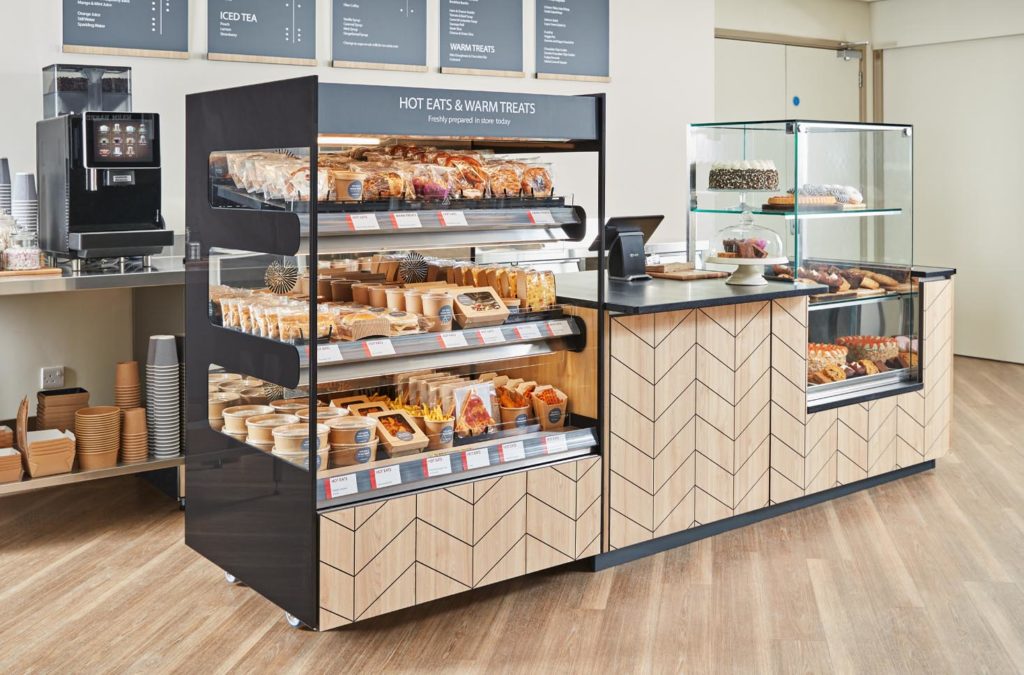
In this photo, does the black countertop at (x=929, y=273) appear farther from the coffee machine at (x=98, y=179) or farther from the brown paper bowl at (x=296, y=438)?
the coffee machine at (x=98, y=179)

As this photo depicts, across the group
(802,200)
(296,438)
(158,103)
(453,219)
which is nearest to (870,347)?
(802,200)

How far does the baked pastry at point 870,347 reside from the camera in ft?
15.8

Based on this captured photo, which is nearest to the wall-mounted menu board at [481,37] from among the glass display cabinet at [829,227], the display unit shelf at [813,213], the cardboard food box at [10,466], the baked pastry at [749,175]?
the glass display cabinet at [829,227]

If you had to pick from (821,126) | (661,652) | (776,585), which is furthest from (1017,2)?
(661,652)

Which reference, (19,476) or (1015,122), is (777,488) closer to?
(19,476)

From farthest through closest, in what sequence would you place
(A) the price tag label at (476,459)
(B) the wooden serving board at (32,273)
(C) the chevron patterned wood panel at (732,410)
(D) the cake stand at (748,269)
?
(D) the cake stand at (748,269)
(B) the wooden serving board at (32,273)
(C) the chevron patterned wood panel at (732,410)
(A) the price tag label at (476,459)

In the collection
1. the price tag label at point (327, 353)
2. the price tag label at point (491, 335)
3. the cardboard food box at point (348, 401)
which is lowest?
the cardboard food box at point (348, 401)

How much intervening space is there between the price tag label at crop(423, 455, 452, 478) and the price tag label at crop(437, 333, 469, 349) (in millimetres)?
354

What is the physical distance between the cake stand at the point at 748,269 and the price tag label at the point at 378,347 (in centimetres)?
167

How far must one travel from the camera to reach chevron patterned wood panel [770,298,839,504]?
170 inches

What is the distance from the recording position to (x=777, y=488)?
438 cm

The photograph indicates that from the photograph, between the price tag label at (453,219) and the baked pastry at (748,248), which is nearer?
the price tag label at (453,219)

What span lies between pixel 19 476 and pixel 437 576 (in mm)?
1925

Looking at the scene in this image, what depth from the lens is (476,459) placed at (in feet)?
11.4
